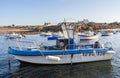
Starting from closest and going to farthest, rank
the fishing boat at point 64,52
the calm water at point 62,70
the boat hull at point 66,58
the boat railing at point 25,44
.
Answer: the calm water at point 62,70 → the fishing boat at point 64,52 → the boat hull at point 66,58 → the boat railing at point 25,44

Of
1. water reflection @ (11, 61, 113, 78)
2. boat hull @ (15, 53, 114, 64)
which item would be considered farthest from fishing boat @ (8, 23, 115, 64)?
water reflection @ (11, 61, 113, 78)

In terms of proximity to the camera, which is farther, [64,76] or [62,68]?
[62,68]

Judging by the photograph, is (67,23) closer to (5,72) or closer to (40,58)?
(40,58)

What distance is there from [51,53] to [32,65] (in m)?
2.46

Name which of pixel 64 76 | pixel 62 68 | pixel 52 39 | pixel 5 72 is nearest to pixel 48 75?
pixel 64 76

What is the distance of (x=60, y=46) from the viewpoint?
21.9 metres

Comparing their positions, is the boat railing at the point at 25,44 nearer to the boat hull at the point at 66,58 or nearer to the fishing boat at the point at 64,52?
the fishing boat at the point at 64,52

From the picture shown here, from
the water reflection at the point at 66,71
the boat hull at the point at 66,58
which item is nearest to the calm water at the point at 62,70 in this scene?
the water reflection at the point at 66,71

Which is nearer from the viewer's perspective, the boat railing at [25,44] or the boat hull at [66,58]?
the boat hull at [66,58]

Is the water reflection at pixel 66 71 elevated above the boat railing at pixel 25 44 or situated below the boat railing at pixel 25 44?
below

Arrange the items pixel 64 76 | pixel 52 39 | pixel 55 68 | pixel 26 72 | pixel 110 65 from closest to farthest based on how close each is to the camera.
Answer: pixel 64 76 < pixel 26 72 < pixel 55 68 < pixel 110 65 < pixel 52 39

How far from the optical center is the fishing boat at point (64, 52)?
806 inches

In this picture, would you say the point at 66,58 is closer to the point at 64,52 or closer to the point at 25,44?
the point at 64,52

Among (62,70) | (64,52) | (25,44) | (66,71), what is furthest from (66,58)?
(25,44)
